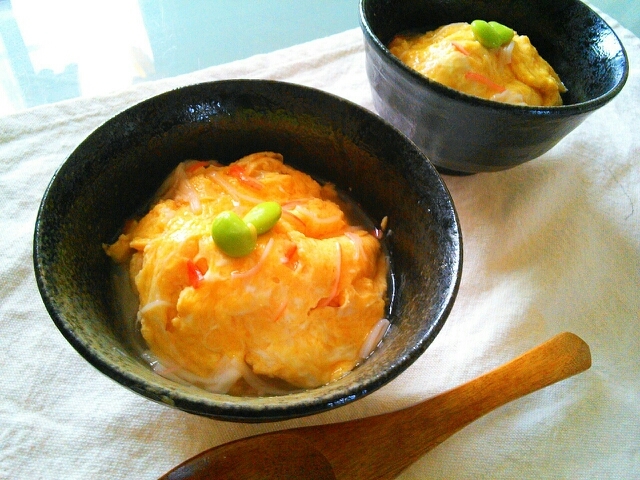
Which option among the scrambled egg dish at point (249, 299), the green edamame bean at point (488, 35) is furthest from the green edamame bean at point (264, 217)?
the green edamame bean at point (488, 35)

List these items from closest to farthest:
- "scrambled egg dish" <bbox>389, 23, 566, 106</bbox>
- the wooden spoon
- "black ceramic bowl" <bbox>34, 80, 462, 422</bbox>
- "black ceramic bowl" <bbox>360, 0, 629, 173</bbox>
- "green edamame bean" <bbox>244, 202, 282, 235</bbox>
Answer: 1. "black ceramic bowl" <bbox>34, 80, 462, 422</bbox>
2. the wooden spoon
3. "green edamame bean" <bbox>244, 202, 282, 235</bbox>
4. "black ceramic bowl" <bbox>360, 0, 629, 173</bbox>
5. "scrambled egg dish" <bbox>389, 23, 566, 106</bbox>

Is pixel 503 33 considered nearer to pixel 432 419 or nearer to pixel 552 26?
pixel 552 26

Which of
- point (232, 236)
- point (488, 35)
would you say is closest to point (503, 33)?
point (488, 35)

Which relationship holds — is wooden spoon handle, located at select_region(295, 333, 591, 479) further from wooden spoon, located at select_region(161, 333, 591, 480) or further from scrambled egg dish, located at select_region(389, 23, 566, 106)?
scrambled egg dish, located at select_region(389, 23, 566, 106)

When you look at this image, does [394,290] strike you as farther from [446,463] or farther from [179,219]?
[179,219]

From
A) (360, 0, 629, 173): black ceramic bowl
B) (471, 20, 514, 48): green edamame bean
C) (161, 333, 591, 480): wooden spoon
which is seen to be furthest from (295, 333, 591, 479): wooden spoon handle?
(471, 20, 514, 48): green edamame bean

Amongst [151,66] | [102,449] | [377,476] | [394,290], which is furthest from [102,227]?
[151,66]

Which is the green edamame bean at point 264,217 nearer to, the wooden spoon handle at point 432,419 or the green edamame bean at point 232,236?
the green edamame bean at point 232,236

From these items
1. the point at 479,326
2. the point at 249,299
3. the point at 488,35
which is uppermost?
the point at 488,35
